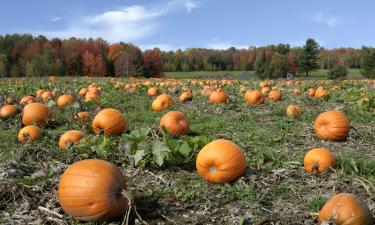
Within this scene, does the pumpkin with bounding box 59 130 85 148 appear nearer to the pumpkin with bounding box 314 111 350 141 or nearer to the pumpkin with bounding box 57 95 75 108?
the pumpkin with bounding box 314 111 350 141

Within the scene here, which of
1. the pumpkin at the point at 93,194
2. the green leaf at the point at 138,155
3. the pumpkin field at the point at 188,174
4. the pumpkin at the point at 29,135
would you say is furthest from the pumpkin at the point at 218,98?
the pumpkin at the point at 93,194

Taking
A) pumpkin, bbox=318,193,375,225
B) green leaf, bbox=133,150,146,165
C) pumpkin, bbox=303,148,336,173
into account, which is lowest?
pumpkin, bbox=318,193,375,225

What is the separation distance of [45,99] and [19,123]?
127 inches

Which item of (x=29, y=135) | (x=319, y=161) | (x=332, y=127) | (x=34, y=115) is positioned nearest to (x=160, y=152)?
(x=319, y=161)

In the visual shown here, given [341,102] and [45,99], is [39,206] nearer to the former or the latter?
[45,99]

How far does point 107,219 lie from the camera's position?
4.01 meters

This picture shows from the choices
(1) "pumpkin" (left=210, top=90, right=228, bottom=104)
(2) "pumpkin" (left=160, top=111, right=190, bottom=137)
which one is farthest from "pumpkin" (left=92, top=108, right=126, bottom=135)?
(1) "pumpkin" (left=210, top=90, right=228, bottom=104)

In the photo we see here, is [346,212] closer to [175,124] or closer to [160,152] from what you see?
[160,152]

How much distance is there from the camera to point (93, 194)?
155 inches

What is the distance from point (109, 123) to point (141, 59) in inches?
2581

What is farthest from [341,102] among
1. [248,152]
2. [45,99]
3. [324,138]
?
[45,99]

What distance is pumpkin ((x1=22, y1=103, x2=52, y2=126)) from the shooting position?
8.69 m

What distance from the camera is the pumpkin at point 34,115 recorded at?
28.5 feet

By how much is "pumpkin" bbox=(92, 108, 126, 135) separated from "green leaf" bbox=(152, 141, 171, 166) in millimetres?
2409
